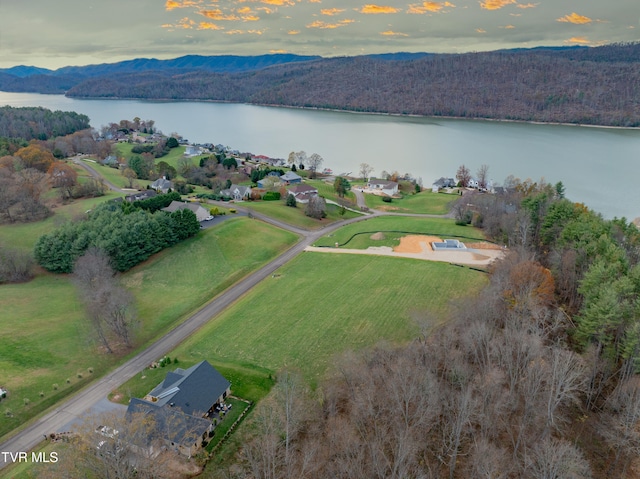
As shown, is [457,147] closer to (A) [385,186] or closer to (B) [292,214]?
(A) [385,186]

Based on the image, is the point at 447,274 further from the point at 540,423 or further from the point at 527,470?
the point at 527,470

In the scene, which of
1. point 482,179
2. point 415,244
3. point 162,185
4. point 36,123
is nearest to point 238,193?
point 162,185

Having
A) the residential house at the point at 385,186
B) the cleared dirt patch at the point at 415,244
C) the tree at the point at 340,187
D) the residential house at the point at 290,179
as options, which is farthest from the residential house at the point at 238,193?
the cleared dirt patch at the point at 415,244

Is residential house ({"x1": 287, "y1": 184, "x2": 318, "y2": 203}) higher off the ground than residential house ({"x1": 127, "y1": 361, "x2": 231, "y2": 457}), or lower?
higher

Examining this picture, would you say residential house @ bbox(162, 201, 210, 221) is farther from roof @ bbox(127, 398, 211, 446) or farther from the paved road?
roof @ bbox(127, 398, 211, 446)

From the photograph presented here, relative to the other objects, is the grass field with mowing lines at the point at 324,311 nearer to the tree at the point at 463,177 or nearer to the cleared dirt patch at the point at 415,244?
the cleared dirt patch at the point at 415,244

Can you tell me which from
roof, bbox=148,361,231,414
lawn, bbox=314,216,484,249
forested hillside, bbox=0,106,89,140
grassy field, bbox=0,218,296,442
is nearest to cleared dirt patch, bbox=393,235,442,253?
lawn, bbox=314,216,484,249
